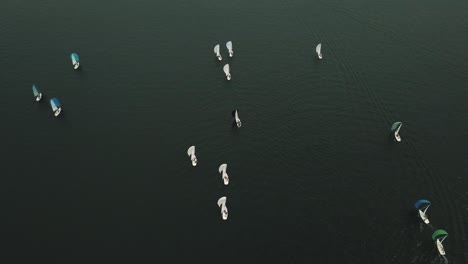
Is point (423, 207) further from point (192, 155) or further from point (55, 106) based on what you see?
point (55, 106)

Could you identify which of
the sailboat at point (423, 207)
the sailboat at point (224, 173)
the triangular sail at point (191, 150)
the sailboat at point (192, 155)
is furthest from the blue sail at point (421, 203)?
the triangular sail at point (191, 150)

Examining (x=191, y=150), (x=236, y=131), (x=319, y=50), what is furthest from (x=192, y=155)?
(x=319, y=50)

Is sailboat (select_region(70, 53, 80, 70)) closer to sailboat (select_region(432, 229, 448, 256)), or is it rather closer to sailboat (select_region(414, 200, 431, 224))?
sailboat (select_region(414, 200, 431, 224))

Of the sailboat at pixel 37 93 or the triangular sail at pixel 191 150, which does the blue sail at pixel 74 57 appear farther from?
the triangular sail at pixel 191 150

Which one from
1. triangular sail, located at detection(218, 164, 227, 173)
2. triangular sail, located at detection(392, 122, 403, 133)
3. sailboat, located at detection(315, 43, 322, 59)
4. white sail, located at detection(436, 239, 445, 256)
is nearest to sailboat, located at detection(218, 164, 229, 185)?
triangular sail, located at detection(218, 164, 227, 173)

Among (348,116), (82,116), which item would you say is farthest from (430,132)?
(82,116)

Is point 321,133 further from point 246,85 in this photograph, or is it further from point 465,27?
point 465,27
